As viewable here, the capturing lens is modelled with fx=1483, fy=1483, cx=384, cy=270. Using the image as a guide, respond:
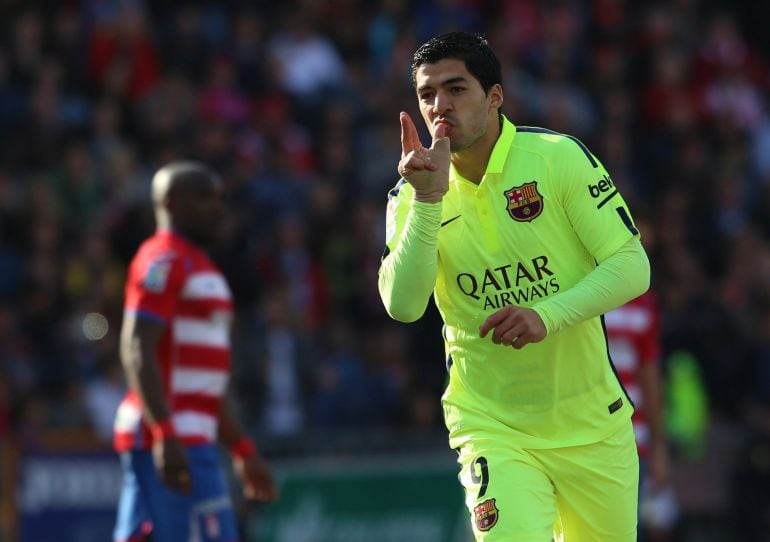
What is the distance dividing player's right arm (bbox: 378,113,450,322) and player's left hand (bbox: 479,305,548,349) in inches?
14.0

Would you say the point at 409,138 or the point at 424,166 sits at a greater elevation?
the point at 409,138

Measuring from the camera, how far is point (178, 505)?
757cm

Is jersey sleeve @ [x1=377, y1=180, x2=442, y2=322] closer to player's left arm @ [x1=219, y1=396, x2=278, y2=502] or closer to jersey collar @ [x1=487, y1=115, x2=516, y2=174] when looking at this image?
jersey collar @ [x1=487, y1=115, x2=516, y2=174]

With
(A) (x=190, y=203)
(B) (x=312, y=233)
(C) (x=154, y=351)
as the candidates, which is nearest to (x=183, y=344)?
(C) (x=154, y=351)

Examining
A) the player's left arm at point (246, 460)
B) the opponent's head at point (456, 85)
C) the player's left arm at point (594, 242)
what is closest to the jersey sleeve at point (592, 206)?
the player's left arm at point (594, 242)

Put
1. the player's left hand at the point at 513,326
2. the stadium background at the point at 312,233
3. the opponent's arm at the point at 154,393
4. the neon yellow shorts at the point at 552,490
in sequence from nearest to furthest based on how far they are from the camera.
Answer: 1. the player's left hand at the point at 513,326
2. the neon yellow shorts at the point at 552,490
3. the opponent's arm at the point at 154,393
4. the stadium background at the point at 312,233

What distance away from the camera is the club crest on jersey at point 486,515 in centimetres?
581

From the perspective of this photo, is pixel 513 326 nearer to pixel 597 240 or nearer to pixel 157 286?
pixel 597 240

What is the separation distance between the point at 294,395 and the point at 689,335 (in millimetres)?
3950

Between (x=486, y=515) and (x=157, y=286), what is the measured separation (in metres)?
2.45

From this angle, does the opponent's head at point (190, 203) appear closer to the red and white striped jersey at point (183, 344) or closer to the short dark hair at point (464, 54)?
the red and white striped jersey at point (183, 344)

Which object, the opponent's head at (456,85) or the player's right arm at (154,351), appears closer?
the opponent's head at (456,85)

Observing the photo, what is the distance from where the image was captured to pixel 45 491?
10812mm

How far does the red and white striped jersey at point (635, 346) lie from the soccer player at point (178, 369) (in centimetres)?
264
